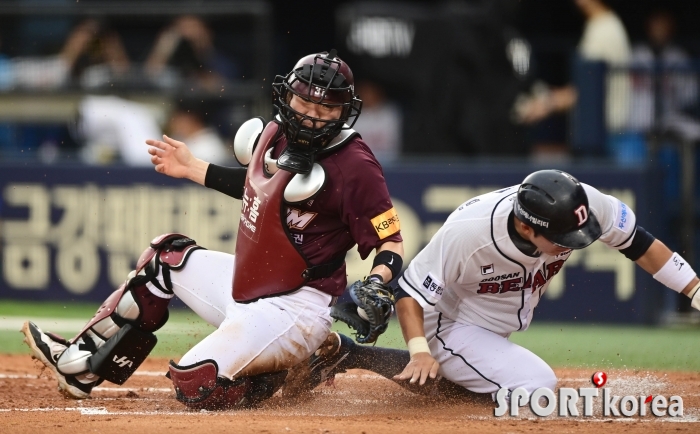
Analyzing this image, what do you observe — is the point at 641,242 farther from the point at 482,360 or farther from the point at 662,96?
the point at 662,96

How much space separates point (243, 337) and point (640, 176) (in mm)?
5994

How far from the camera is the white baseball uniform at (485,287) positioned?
5.73 m

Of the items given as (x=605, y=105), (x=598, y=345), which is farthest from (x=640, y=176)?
(x=598, y=345)

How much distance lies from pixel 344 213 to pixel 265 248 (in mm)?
475

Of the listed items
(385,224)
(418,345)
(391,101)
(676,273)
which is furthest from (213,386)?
(391,101)


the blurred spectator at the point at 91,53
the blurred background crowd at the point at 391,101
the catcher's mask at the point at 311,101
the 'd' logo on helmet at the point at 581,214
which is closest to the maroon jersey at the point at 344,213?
the catcher's mask at the point at 311,101

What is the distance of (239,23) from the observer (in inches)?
492

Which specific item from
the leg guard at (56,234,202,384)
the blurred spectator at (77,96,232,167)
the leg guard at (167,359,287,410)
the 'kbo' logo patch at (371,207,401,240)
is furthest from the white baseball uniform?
the blurred spectator at (77,96,232,167)

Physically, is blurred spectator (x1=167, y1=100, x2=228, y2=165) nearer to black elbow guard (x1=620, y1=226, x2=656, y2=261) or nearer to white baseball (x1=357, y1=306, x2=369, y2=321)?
black elbow guard (x1=620, y1=226, x2=656, y2=261)

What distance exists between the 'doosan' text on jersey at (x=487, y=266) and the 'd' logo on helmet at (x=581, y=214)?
0.26 meters

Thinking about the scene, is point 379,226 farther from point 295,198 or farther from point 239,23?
point 239,23

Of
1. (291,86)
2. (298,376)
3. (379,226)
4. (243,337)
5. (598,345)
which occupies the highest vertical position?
(291,86)

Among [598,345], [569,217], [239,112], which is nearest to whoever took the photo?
[569,217]

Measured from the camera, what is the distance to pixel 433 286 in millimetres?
5695
